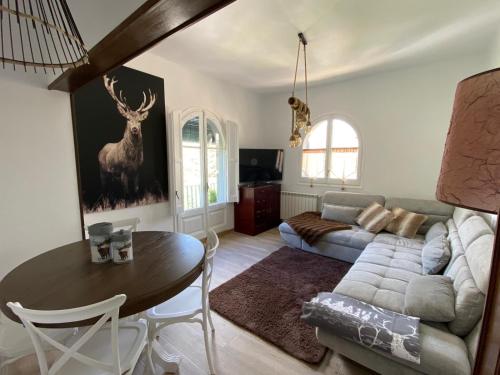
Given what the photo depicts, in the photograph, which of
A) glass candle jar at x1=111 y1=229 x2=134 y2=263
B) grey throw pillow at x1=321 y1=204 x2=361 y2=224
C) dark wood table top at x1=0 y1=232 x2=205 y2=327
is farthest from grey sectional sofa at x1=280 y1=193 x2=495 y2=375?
glass candle jar at x1=111 y1=229 x2=134 y2=263

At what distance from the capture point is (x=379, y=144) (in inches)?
144

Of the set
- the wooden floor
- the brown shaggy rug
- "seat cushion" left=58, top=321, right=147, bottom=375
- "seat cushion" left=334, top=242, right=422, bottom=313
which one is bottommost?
the wooden floor

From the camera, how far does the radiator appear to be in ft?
14.0

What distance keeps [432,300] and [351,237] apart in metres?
1.58

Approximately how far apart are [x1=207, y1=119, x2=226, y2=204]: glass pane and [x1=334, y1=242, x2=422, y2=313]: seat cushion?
7.87 ft

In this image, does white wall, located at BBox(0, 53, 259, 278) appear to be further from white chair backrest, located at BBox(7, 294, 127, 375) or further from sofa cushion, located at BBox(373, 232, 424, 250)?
sofa cushion, located at BBox(373, 232, 424, 250)

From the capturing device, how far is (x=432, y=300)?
4.65 feet

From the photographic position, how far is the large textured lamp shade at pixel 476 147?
1.86 ft

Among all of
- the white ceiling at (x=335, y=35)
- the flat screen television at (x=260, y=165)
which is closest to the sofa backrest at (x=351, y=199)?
the flat screen television at (x=260, y=165)

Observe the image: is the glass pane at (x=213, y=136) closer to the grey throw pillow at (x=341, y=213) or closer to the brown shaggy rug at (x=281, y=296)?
the brown shaggy rug at (x=281, y=296)

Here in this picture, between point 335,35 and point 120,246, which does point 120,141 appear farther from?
point 335,35

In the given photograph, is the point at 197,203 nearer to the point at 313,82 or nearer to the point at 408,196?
the point at 313,82

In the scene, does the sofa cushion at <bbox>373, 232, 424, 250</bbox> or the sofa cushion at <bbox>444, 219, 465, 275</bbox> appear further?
the sofa cushion at <bbox>373, 232, 424, 250</bbox>

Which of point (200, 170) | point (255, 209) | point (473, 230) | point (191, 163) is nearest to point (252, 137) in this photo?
point (255, 209)
